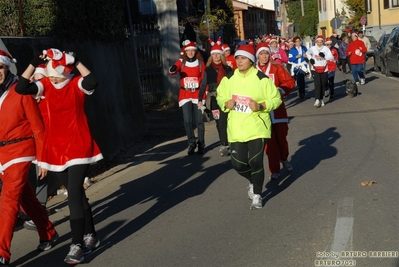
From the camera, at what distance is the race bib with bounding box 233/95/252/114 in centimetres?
781

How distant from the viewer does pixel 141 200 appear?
9078 mm

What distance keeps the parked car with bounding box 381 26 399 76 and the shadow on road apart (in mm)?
13079

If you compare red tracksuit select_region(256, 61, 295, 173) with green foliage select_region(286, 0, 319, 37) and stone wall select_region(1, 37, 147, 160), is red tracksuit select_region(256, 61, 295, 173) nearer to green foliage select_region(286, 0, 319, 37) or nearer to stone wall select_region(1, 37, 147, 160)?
stone wall select_region(1, 37, 147, 160)

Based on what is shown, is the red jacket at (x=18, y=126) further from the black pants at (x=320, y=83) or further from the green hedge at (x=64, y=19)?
the black pants at (x=320, y=83)

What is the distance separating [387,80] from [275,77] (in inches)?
677

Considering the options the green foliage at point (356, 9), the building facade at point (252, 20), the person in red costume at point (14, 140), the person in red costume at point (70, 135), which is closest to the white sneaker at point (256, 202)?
the person in red costume at point (70, 135)

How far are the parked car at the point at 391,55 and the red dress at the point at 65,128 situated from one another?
21.0 meters

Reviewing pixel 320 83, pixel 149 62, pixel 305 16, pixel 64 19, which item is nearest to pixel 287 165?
pixel 64 19

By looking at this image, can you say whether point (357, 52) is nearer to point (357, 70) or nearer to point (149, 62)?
point (357, 70)

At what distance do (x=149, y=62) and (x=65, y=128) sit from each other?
15833 mm

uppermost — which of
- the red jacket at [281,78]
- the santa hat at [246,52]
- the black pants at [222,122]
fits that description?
the santa hat at [246,52]

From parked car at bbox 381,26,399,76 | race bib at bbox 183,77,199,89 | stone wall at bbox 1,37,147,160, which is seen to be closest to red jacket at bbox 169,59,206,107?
race bib at bbox 183,77,199,89

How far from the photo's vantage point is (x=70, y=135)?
256 inches

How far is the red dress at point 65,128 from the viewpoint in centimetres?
643
